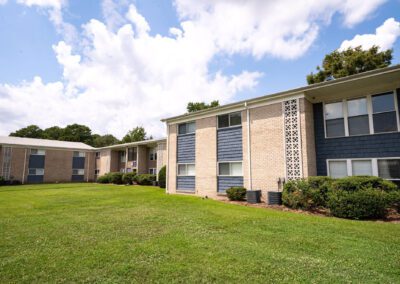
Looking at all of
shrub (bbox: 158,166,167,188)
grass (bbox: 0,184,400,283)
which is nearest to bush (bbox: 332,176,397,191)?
grass (bbox: 0,184,400,283)

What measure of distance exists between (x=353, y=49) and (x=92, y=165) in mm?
38011

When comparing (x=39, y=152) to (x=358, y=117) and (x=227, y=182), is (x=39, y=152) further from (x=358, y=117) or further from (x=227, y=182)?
(x=358, y=117)

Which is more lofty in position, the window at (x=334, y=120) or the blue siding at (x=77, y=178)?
the window at (x=334, y=120)

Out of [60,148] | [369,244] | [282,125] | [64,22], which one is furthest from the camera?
[60,148]

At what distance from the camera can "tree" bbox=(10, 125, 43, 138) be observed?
57.1 meters

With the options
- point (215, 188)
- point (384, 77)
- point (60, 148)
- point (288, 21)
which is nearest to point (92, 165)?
point (60, 148)

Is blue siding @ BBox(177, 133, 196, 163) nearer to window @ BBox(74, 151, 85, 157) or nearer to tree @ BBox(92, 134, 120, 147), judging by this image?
window @ BBox(74, 151, 85, 157)

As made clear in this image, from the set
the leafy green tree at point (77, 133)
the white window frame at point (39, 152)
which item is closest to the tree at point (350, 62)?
the white window frame at point (39, 152)

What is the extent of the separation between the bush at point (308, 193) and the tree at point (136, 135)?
43.0 meters

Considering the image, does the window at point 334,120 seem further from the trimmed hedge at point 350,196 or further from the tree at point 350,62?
the tree at point 350,62

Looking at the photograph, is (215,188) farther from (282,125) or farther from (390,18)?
(390,18)

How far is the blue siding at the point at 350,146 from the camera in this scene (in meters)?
9.81

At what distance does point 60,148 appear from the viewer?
110 ft

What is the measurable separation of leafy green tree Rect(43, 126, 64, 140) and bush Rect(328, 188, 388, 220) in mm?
65655
